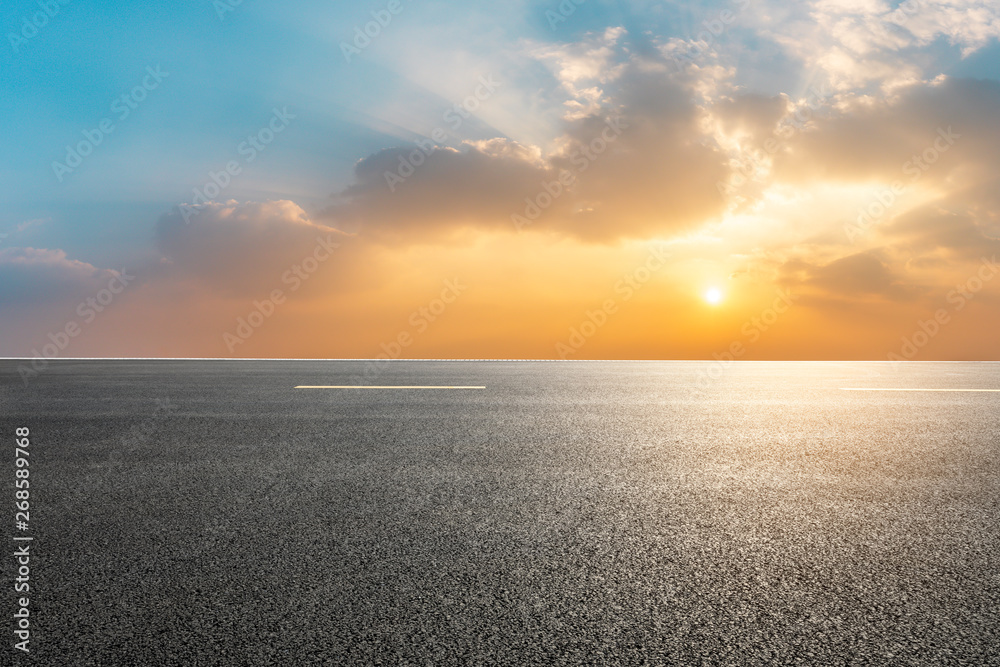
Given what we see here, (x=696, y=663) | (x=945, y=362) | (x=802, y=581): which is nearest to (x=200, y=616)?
(x=696, y=663)

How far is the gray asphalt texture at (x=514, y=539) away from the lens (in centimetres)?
209

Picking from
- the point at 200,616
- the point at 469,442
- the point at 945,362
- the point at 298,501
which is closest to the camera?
the point at 200,616

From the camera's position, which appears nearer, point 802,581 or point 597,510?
point 802,581

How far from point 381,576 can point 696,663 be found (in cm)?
120

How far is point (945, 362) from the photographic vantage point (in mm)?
14367

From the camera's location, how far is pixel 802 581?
8.27 feet

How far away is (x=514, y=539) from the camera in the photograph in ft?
9.70

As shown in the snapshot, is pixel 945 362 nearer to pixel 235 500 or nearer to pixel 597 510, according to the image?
pixel 597 510

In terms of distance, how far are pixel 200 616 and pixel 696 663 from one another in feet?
5.34

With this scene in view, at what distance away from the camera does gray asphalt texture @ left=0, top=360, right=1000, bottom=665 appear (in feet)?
6.84

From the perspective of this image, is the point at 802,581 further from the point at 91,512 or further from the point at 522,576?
the point at 91,512

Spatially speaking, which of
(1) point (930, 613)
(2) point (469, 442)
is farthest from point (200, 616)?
(2) point (469, 442)

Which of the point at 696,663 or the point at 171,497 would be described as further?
the point at 171,497

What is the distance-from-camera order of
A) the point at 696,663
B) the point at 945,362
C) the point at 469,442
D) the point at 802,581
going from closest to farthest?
the point at 696,663, the point at 802,581, the point at 469,442, the point at 945,362
